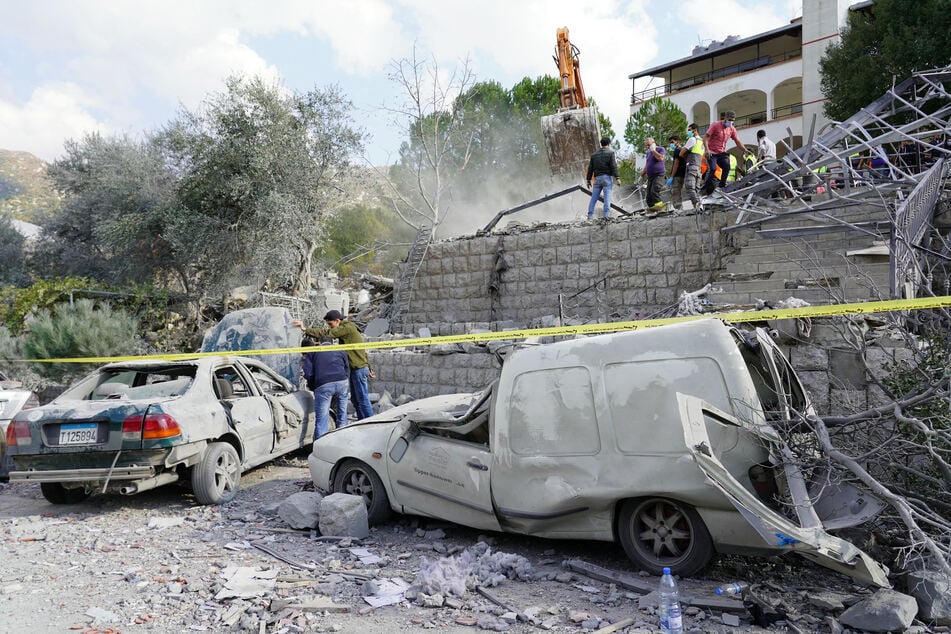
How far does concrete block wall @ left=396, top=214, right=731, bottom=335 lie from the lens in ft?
41.0

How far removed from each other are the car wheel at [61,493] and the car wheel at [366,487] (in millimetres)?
2839

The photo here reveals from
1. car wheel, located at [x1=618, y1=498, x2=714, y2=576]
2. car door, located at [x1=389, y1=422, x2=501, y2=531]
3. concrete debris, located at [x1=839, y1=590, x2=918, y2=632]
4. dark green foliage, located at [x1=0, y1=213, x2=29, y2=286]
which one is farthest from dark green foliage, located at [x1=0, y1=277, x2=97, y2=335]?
concrete debris, located at [x1=839, y1=590, x2=918, y2=632]

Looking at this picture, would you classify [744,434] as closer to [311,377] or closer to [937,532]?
[937,532]

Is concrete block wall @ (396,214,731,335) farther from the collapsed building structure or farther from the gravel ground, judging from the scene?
the gravel ground

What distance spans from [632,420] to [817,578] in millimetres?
1546

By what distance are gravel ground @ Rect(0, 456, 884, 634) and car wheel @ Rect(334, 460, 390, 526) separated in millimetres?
161

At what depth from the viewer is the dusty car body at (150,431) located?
5688 millimetres

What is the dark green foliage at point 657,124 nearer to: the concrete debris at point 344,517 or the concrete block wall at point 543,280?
the concrete block wall at point 543,280

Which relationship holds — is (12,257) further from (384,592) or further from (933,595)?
(933,595)

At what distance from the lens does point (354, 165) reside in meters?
20.8

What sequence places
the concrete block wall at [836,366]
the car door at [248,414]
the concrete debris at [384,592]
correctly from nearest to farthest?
the concrete debris at [384,592] → the concrete block wall at [836,366] → the car door at [248,414]

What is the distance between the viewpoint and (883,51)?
20391 millimetres

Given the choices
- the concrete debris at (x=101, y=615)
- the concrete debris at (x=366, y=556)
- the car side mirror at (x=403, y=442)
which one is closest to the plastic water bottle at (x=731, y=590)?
the concrete debris at (x=366, y=556)

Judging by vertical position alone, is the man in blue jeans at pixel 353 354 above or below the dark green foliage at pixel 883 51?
below
